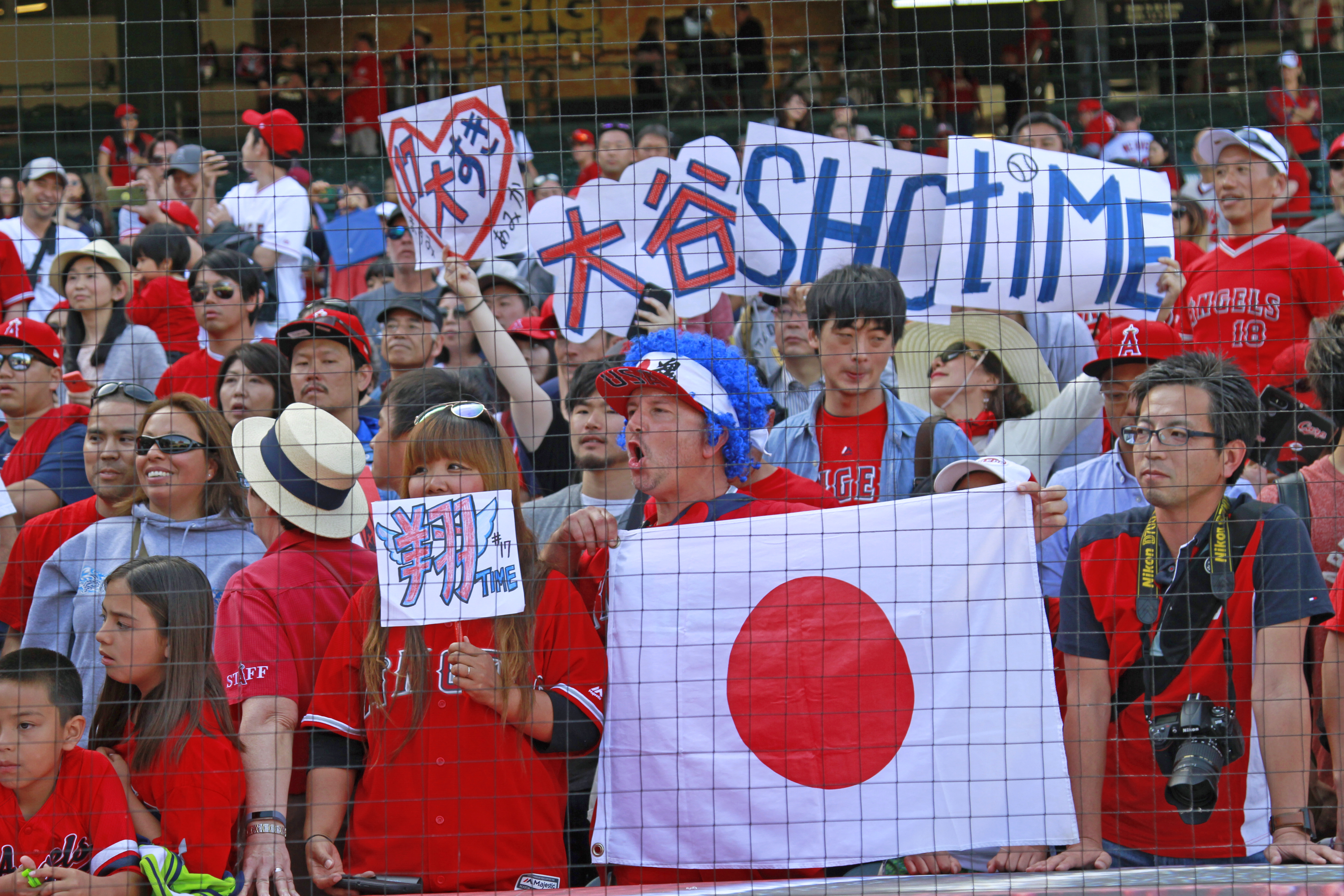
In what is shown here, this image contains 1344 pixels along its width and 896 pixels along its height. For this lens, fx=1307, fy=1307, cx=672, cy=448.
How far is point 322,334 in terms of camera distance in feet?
14.9

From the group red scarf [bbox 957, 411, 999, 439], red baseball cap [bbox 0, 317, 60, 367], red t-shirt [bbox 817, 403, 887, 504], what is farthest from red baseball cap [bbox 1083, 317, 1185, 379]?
red baseball cap [bbox 0, 317, 60, 367]

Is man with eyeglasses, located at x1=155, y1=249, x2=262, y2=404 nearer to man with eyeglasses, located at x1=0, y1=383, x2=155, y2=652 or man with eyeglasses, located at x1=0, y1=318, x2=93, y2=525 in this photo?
man with eyeglasses, located at x1=0, y1=318, x2=93, y2=525

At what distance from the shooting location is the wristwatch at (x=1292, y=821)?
2.94 meters

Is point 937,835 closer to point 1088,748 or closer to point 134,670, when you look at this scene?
point 1088,748

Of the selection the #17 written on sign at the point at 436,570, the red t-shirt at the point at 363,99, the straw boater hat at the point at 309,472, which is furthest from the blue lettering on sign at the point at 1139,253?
the red t-shirt at the point at 363,99

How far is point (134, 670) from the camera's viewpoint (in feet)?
9.97

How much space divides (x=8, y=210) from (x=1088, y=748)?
8.63 m

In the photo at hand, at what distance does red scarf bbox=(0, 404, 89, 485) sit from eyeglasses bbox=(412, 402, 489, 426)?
74.7 inches

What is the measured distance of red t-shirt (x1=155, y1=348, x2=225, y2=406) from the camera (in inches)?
191

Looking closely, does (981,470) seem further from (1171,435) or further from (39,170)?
(39,170)

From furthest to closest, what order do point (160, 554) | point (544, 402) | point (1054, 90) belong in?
point (1054, 90) → point (544, 402) → point (160, 554)

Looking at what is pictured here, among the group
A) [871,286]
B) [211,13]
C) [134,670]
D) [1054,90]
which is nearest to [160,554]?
[134,670]

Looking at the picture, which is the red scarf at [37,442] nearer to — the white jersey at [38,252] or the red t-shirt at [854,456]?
the white jersey at [38,252]

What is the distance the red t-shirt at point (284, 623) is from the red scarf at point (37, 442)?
1.58 m
